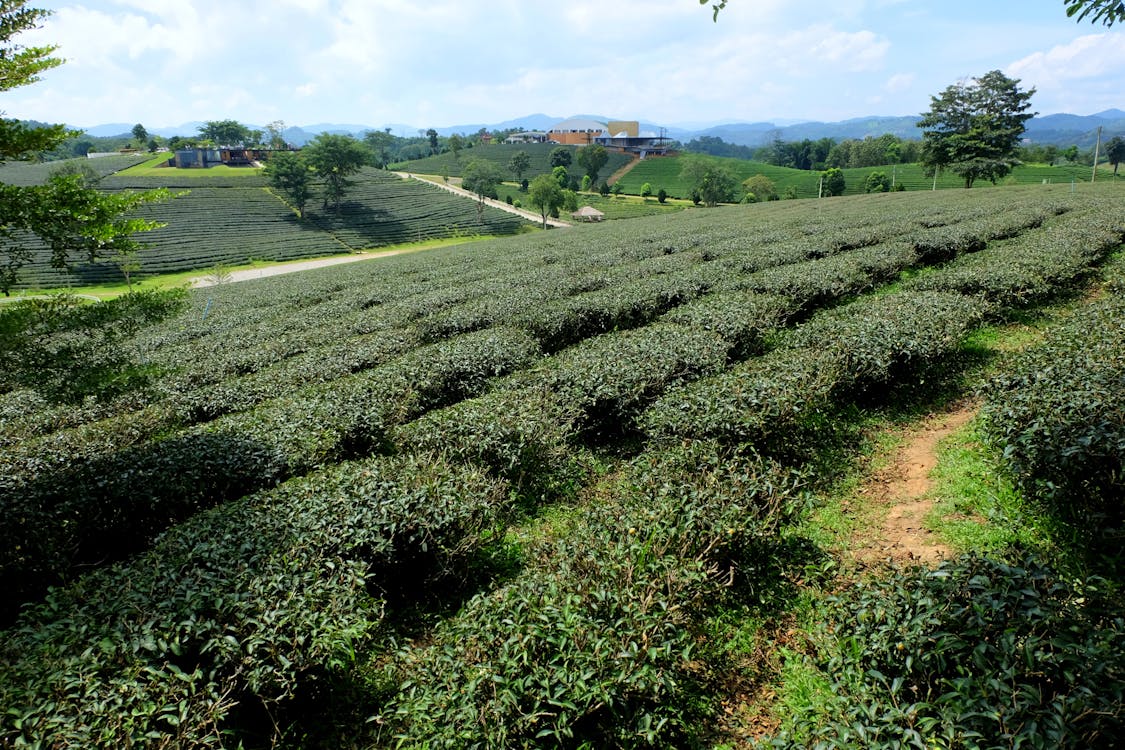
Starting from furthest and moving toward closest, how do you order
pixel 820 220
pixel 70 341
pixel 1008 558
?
1. pixel 820 220
2. pixel 70 341
3. pixel 1008 558

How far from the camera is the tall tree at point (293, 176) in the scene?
277 ft

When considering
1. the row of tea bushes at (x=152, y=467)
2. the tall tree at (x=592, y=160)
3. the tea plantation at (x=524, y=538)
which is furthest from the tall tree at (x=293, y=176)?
the row of tea bushes at (x=152, y=467)

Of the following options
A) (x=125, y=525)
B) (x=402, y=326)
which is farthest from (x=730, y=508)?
(x=402, y=326)

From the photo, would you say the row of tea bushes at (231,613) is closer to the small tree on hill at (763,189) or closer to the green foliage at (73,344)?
the green foliage at (73,344)

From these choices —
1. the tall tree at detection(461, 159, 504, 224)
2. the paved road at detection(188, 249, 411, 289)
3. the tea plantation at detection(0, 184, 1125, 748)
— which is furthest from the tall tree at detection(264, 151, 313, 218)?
the tea plantation at detection(0, 184, 1125, 748)

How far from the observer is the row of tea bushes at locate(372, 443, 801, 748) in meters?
3.66

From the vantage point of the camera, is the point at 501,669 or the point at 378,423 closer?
the point at 501,669

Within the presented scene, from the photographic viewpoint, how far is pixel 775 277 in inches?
578

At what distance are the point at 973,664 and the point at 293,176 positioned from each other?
319 feet

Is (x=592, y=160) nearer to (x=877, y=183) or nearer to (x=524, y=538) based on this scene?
(x=877, y=183)

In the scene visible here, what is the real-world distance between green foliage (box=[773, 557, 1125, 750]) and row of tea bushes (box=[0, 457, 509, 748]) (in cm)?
346

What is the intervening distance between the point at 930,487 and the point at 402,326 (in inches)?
499

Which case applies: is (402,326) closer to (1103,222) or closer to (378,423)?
(378,423)

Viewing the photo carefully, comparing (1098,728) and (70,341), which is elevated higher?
(70,341)
